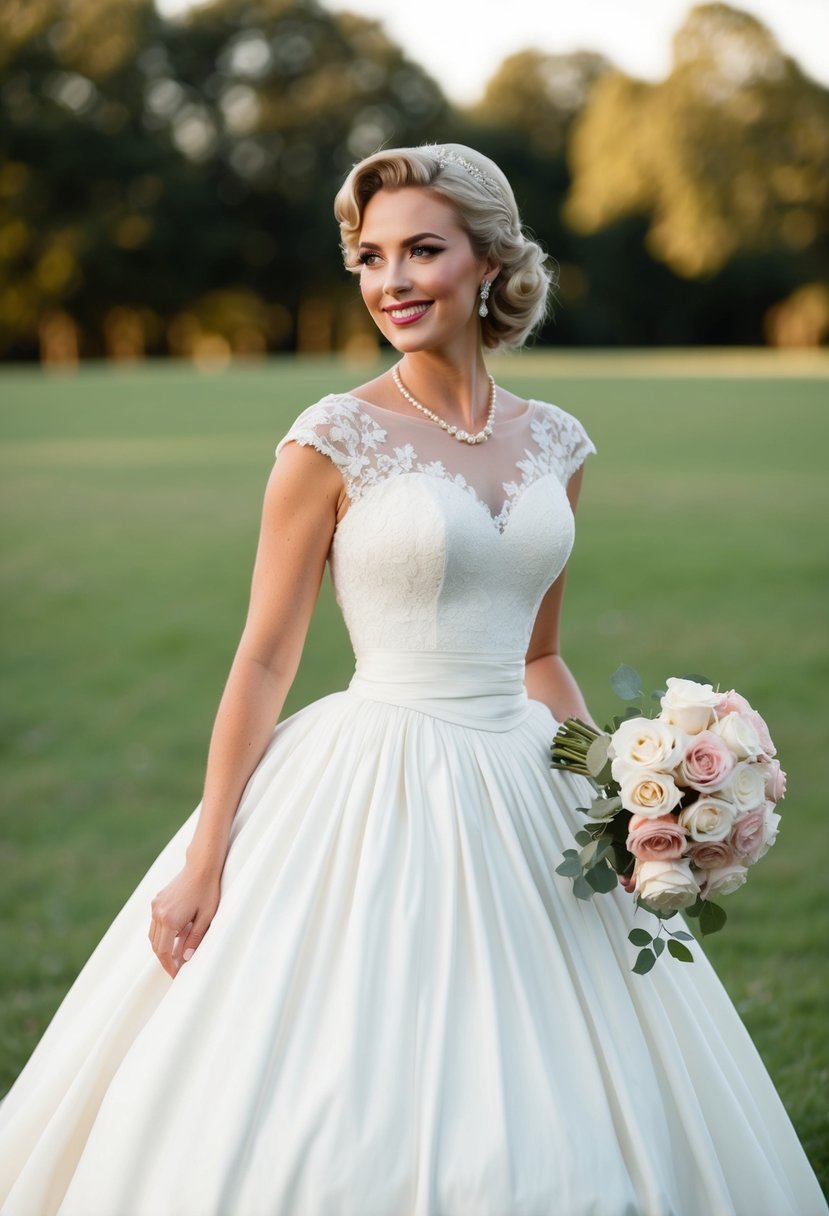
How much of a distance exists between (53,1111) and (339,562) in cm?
138

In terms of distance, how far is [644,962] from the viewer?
3020 millimetres

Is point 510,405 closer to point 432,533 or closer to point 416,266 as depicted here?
point 416,266

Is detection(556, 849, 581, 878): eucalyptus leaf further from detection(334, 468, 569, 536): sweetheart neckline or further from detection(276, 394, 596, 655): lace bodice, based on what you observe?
detection(334, 468, 569, 536): sweetheart neckline

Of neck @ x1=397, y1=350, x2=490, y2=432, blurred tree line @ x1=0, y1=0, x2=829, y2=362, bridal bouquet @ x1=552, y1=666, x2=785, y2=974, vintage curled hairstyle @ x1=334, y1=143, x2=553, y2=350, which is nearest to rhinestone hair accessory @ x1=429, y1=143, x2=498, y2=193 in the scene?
vintage curled hairstyle @ x1=334, y1=143, x2=553, y2=350

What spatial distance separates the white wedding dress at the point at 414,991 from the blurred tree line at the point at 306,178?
49946 mm

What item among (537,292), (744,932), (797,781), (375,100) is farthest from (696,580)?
(375,100)

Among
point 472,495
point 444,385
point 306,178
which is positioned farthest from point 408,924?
point 306,178

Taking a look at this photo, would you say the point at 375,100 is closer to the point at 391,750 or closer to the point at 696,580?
the point at 696,580

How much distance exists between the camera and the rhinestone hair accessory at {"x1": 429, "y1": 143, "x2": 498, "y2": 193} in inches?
133

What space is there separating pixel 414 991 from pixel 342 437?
124 cm

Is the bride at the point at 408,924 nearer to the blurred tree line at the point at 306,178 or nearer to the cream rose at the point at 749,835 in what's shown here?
the cream rose at the point at 749,835

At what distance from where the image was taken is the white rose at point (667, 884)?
290cm

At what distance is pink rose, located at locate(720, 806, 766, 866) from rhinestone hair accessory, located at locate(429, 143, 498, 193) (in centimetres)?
160

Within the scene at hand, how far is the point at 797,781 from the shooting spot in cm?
862
